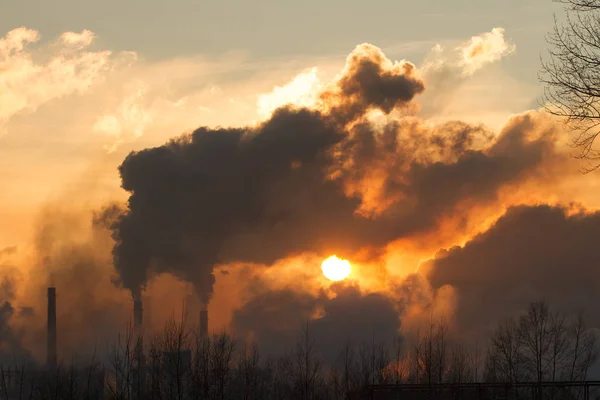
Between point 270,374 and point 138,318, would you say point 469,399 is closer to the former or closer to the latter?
point 270,374

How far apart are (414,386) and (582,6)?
24.1 m

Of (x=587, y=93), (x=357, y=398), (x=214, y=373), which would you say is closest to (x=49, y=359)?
(x=214, y=373)

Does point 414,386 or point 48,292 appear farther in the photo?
point 48,292

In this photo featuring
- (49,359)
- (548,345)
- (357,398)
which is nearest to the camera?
(357,398)

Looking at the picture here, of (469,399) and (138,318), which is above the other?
(138,318)

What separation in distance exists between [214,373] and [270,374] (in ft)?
112

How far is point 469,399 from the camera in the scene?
4347 cm

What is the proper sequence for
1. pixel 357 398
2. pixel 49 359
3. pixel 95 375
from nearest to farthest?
pixel 357 398 < pixel 95 375 < pixel 49 359

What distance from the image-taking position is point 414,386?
35.4 m

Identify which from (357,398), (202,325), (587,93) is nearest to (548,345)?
(357,398)

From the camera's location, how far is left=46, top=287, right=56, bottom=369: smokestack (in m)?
92.1

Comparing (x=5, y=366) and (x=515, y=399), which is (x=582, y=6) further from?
(x=5, y=366)

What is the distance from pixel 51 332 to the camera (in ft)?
311

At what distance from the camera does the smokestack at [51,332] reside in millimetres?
92125
